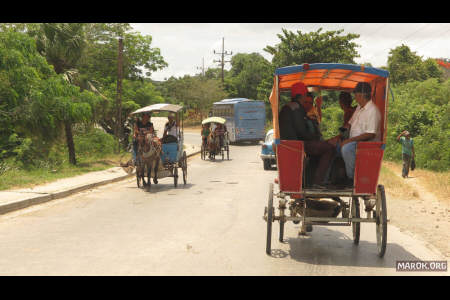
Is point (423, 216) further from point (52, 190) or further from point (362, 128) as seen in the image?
point (52, 190)

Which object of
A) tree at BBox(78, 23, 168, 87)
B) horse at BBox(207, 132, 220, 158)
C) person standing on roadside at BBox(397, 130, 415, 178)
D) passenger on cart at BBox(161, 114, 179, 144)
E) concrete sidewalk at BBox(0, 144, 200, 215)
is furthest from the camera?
tree at BBox(78, 23, 168, 87)

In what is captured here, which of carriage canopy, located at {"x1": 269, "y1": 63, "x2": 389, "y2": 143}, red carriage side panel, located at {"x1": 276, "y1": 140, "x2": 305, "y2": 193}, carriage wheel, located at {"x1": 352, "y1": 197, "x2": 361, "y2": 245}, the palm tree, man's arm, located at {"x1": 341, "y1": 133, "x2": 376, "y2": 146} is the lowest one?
carriage wheel, located at {"x1": 352, "y1": 197, "x2": 361, "y2": 245}

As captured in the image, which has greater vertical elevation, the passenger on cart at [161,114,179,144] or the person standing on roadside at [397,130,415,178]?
the passenger on cart at [161,114,179,144]

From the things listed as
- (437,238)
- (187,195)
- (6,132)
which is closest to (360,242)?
(437,238)

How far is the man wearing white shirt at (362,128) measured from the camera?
284 inches

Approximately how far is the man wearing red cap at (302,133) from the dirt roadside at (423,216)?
→ 2.18 metres

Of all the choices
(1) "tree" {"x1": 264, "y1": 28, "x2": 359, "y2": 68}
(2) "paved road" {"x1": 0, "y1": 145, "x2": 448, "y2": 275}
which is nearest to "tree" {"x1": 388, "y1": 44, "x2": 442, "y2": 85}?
(1) "tree" {"x1": 264, "y1": 28, "x2": 359, "y2": 68}

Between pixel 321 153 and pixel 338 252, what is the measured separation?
1.47 meters

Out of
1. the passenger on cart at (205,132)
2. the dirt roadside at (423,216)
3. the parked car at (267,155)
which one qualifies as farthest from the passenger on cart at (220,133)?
the dirt roadside at (423,216)

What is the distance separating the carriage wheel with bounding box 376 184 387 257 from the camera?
22.6 ft

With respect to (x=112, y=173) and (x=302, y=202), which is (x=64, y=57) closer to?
(x=112, y=173)

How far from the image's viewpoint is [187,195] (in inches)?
555

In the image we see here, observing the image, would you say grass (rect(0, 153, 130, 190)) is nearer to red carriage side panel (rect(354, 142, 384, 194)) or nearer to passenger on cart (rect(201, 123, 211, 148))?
passenger on cart (rect(201, 123, 211, 148))

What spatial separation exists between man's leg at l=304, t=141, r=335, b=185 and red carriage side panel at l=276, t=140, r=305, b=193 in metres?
0.26
